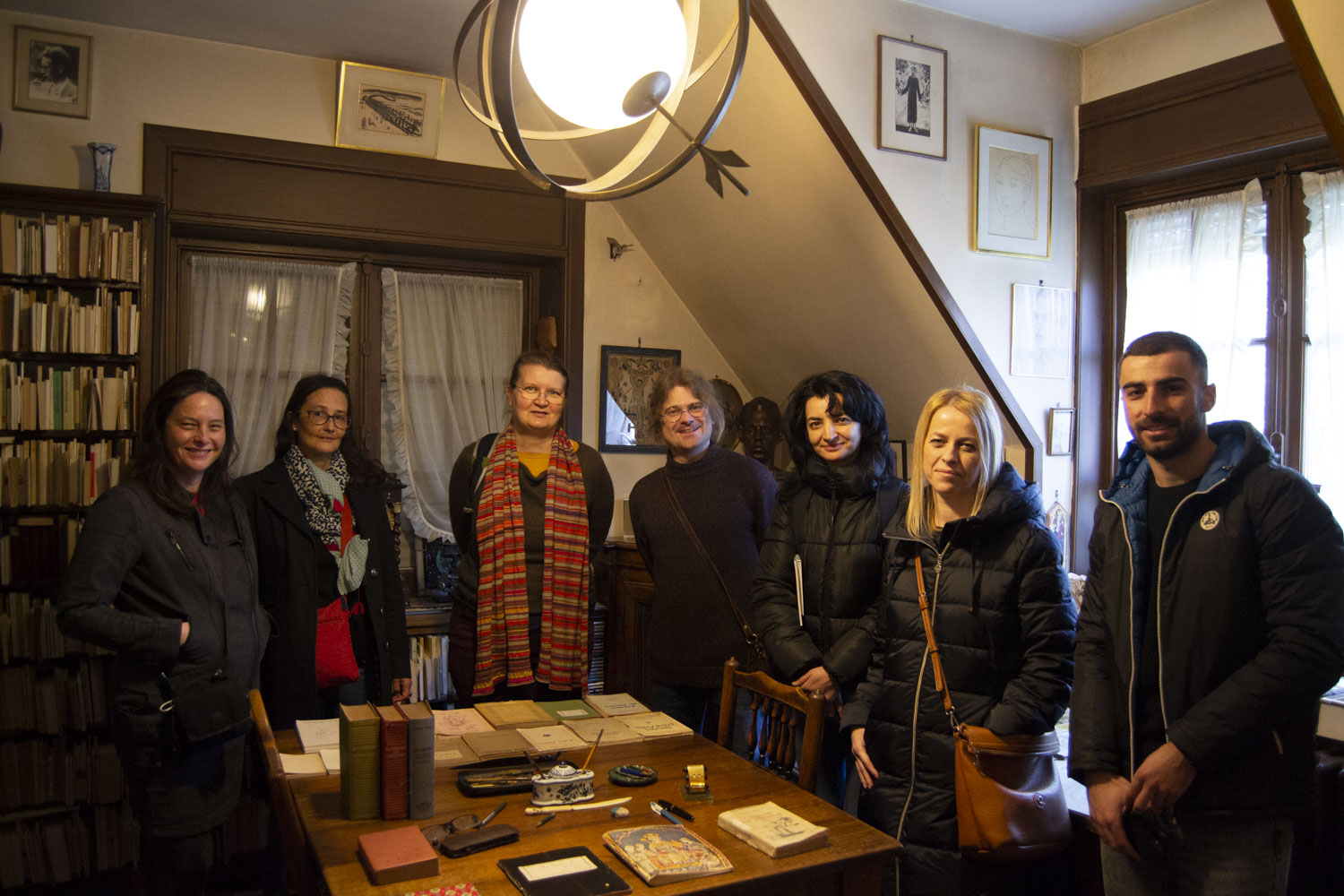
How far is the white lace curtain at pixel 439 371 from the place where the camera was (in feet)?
13.8

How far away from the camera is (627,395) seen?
4488 mm

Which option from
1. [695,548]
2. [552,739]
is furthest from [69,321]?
[552,739]

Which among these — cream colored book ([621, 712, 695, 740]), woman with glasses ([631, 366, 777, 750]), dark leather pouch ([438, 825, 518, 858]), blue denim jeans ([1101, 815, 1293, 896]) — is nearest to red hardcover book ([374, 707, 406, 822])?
dark leather pouch ([438, 825, 518, 858])

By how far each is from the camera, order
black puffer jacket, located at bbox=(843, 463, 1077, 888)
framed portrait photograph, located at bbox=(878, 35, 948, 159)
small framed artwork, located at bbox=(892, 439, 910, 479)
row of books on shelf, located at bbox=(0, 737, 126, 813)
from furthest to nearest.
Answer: small framed artwork, located at bbox=(892, 439, 910, 479) < row of books on shelf, located at bbox=(0, 737, 126, 813) < framed portrait photograph, located at bbox=(878, 35, 948, 159) < black puffer jacket, located at bbox=(843, 463, 1077, 888)

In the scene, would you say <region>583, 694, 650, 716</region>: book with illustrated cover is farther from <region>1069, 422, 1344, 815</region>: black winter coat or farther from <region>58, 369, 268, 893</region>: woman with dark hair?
<region>1069, 422, 1344, 815</region>: black winter coat

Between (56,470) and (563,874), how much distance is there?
2.71 metres

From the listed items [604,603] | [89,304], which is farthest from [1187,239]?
[89,304]

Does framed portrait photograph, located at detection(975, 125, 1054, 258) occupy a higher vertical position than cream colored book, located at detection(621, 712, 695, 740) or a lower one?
higher

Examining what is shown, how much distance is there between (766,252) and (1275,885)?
277cm

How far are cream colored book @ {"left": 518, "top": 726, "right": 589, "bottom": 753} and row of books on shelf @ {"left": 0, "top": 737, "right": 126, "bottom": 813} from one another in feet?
6.41

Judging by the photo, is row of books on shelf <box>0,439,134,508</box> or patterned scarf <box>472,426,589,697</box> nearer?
patterned scarf <box>472,426,589,697</box>

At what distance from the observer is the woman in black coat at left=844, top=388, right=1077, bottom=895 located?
75.7 inches

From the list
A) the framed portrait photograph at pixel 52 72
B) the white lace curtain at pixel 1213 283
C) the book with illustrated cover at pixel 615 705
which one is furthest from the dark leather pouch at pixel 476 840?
the framed portrait photograph at pixel 52 72

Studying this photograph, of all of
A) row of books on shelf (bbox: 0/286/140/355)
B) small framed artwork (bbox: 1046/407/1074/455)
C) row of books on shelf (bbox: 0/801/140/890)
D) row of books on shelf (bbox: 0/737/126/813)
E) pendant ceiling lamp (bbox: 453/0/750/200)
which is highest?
pendant ceiling lamp (bbox: 453/0/750/200)
